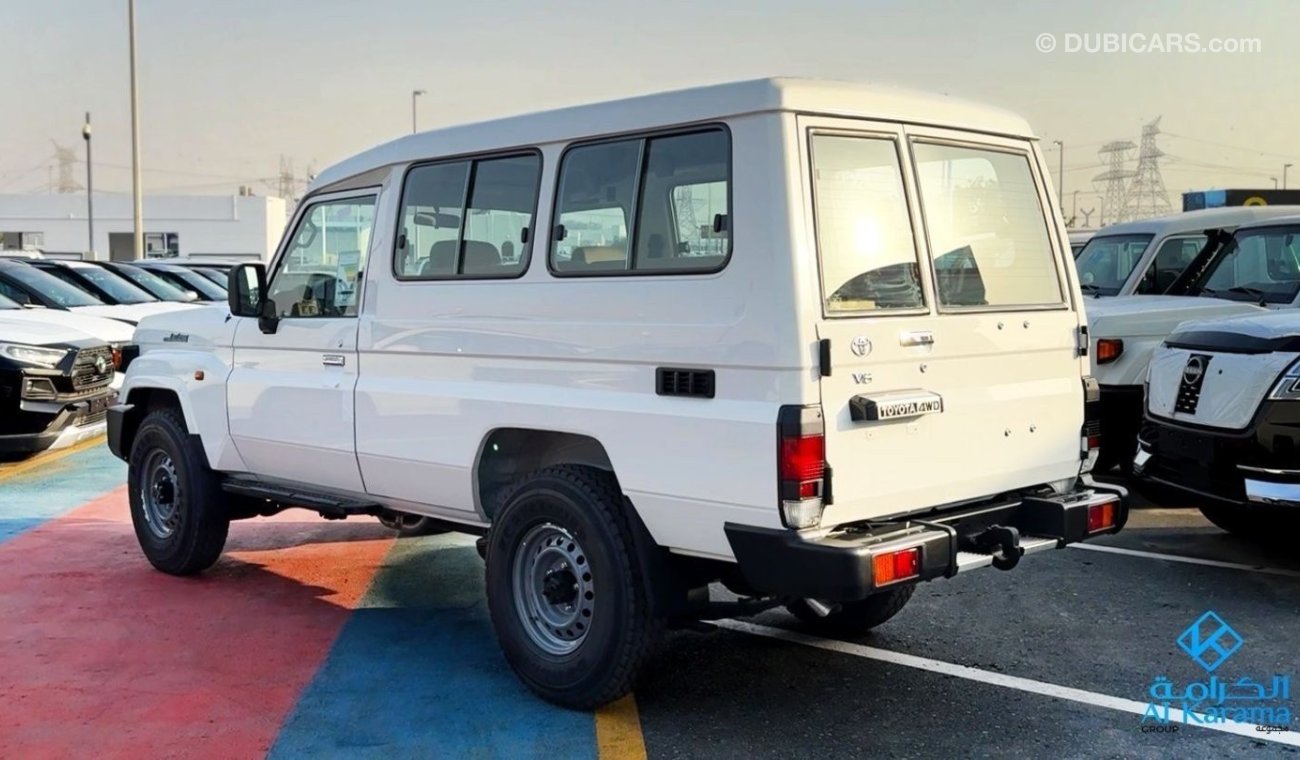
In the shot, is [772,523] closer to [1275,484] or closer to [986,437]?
[986,437]

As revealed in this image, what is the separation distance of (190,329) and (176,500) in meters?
0.98

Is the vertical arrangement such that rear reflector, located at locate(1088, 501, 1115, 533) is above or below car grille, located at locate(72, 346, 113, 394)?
below

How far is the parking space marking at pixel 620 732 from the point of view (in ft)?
14.0

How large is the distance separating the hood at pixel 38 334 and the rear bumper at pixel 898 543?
8.02 metres

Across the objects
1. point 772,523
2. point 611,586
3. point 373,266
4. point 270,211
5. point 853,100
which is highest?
point 270,211

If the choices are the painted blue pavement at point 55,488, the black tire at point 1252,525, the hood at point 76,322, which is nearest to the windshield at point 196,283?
the hood at point 76,322

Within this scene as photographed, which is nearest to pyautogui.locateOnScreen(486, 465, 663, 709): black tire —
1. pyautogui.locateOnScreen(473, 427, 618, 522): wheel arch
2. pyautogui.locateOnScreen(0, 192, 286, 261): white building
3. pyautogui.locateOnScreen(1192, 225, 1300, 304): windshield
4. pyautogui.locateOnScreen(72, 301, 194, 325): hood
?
pyautogui.locateOnScreen(473, 427, 618, 522): wheel arch

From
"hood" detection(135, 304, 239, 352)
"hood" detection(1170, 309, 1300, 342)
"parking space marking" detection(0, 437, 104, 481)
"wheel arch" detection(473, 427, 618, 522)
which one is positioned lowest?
"parking space marking" detection(0, 437, 104, 481)

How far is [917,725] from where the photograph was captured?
4.54 m

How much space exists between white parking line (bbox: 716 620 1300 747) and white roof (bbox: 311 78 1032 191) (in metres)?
2.33

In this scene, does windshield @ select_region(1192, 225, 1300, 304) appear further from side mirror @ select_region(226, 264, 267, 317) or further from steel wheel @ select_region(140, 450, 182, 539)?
steel wheel @ select_region(140, 450, 182, 539)

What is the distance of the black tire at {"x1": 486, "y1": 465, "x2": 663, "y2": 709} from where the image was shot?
4.42 meters

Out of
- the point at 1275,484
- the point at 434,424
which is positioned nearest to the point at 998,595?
the point at 1275,484

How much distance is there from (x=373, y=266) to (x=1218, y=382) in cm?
451
